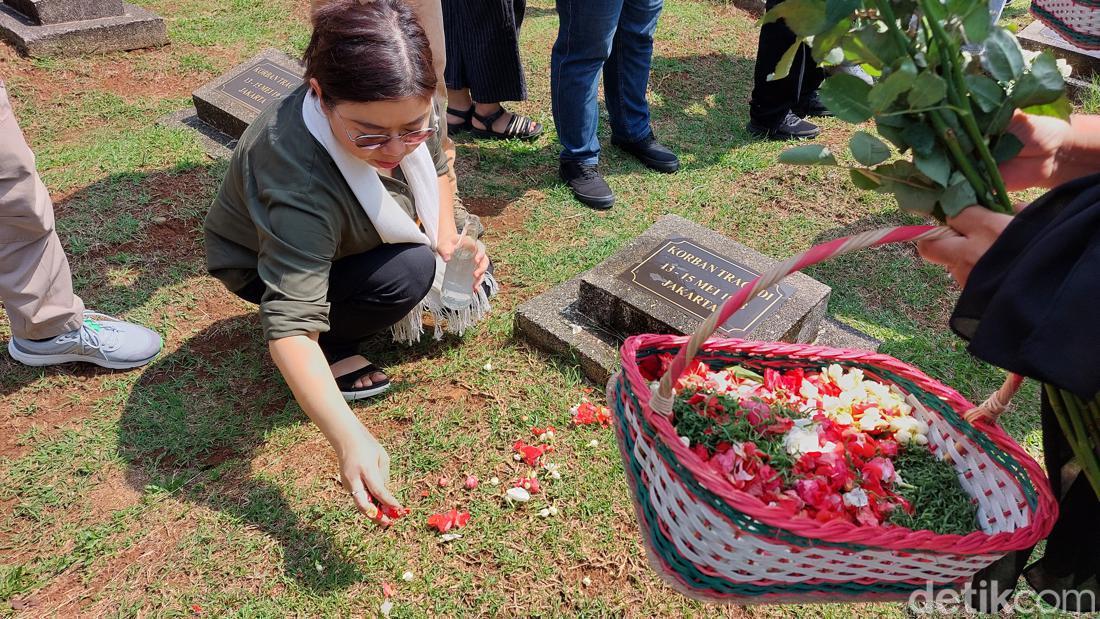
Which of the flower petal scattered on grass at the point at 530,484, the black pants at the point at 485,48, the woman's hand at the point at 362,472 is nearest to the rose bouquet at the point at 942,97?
the woman's hand at the point at 362,472

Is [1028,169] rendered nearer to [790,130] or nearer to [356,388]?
[356,388]

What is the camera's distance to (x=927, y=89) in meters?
1.31

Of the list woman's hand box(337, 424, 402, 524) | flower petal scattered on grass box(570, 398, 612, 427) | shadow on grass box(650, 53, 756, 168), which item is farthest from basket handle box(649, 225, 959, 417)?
shadow on grass box(650, 53, 756, 168)

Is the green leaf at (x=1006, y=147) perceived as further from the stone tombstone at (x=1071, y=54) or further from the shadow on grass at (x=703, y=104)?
the stone tombstone at (x=1071, y=54)

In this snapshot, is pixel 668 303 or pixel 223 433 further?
pixel 668 303

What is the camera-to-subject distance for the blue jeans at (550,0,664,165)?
352 centimetres

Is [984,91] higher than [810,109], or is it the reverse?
[984,91]

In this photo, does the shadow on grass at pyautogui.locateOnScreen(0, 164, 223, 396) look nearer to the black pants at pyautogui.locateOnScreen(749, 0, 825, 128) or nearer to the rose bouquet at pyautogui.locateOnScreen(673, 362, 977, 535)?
the rose bouquet at pyautogui.locateOnScreen(673, 362, 977, 535)

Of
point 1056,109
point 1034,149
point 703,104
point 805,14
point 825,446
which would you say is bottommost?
point 703,104

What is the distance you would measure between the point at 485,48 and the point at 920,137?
3159mm

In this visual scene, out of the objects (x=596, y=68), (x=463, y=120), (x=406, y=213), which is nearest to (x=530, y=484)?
(x=406, y=213)

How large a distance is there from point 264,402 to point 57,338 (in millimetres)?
789

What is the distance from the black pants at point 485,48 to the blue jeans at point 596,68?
329 mm

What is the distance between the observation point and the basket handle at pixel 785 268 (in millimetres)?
1363
